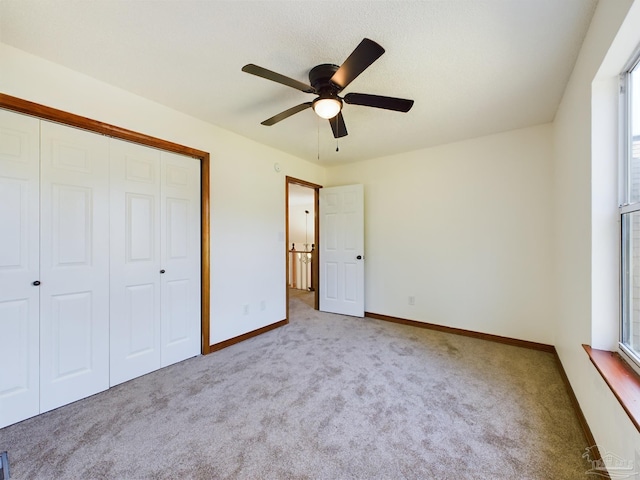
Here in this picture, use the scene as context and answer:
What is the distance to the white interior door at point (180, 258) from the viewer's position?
253 cm

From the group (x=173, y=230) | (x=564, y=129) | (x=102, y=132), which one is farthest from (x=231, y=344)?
(x=564, y=129)

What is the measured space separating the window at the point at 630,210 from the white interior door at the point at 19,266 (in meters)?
3.46

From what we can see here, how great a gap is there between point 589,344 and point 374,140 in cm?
264

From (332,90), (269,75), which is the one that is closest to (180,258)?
(269,75)

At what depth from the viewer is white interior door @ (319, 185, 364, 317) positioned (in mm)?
4047

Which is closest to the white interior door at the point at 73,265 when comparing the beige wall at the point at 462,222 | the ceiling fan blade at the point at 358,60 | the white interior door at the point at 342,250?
the beige wall at the point at 462,222

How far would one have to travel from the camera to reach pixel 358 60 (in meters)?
1.47

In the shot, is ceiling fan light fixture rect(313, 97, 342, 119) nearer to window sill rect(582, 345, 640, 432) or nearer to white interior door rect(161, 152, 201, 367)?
white interior door rect(161, 152, 201, 367)

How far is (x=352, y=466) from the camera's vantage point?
1402mm

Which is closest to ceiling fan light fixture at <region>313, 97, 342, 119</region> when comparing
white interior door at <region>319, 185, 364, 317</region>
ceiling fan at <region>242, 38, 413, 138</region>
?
ceiling fan at <region>242, 38, 413, 138</region>

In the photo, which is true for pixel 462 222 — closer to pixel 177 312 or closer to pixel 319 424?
pixel 319 424

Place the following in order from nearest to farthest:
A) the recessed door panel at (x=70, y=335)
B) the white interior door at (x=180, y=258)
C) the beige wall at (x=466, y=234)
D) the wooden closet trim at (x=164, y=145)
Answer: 1. the wooden closet trim at (x=164, y=145)
2. the recessed door panel at (x=70, y=335)
3. the white interior door at (x=180, y=258)
4. the beige wall at (x=466, y=234)

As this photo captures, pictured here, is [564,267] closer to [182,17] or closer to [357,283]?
[357,283]

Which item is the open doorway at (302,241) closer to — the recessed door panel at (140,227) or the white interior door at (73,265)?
the recessed door panel at (140,227)
